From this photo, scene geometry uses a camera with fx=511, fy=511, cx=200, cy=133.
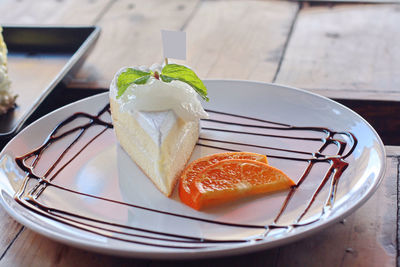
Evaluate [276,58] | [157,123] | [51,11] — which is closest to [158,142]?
[157,123]

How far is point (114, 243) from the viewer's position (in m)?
0.98

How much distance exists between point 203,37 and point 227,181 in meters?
1.01

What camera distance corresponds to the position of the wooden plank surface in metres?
1.80

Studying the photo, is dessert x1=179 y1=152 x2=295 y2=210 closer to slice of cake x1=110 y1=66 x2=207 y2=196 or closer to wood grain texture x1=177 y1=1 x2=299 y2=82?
slice of cake x1=110 y1=66 x2=207 y2=196

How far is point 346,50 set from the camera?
187cm

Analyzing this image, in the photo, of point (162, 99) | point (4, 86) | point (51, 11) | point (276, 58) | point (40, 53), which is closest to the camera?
point (162, 99)

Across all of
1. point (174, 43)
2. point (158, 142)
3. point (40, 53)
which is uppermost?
point (174, 43)

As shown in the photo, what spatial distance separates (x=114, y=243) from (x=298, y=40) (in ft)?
4.12

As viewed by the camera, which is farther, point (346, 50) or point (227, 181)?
point (346, 50)

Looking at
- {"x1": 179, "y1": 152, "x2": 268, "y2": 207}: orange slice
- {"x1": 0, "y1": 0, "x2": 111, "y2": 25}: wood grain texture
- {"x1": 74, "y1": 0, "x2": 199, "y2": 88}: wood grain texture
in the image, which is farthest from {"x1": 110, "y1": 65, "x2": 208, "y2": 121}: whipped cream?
{"x1": 0, "y1": 0, "x2": 111, "y2": 25}: wood grain texture

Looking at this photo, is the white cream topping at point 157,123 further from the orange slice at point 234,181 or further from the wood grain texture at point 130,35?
the wood grain texture at point 130,35

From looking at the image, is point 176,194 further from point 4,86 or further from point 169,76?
point 4,86

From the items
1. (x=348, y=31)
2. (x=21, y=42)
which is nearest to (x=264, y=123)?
(x=348, y=31)

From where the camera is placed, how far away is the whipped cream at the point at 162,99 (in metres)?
1.22
